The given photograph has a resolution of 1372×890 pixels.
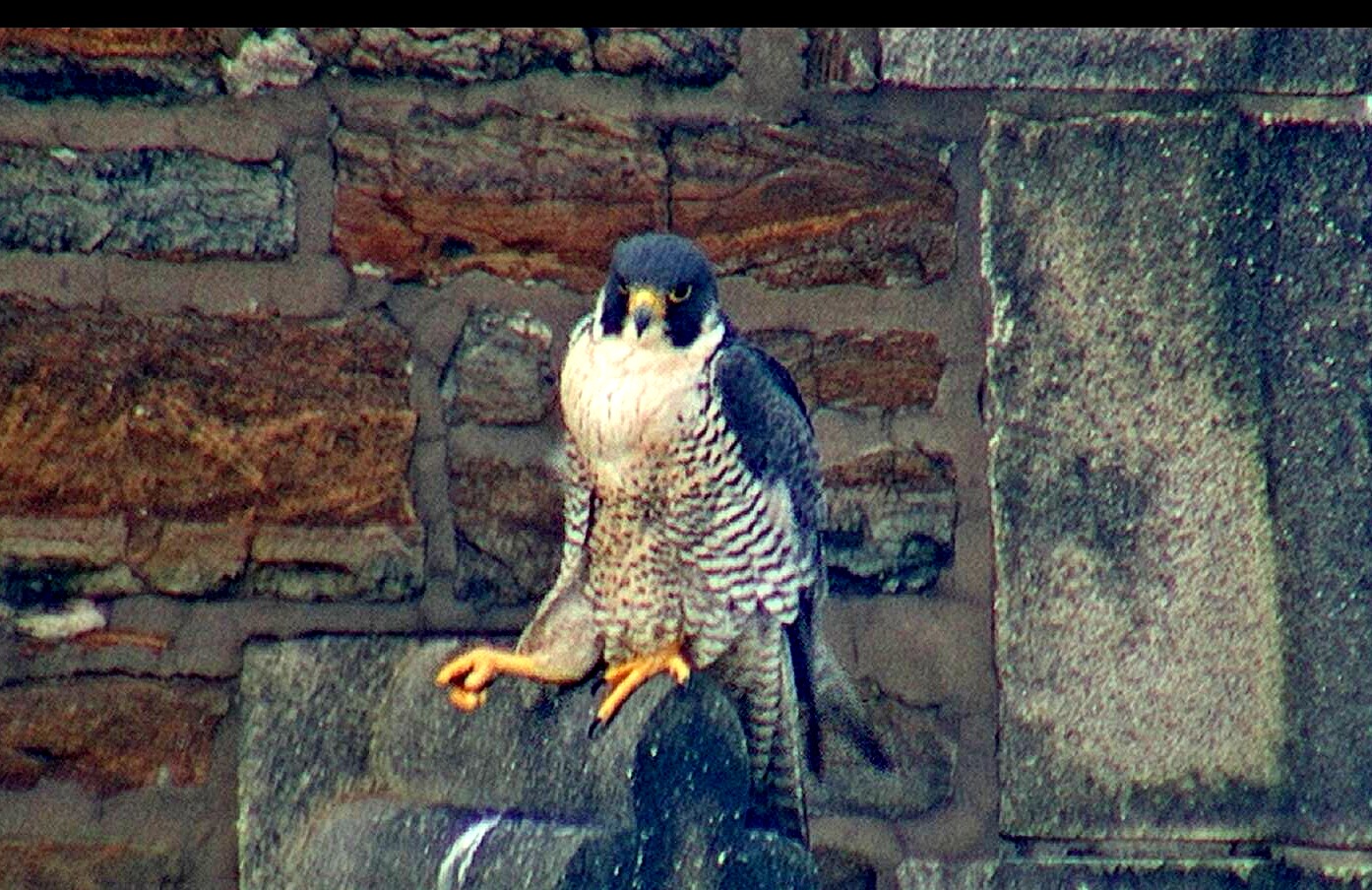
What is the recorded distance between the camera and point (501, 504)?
282 centimetres

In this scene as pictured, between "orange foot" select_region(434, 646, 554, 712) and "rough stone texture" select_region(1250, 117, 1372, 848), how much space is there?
95 cm

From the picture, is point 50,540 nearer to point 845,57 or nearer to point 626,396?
point 626,396

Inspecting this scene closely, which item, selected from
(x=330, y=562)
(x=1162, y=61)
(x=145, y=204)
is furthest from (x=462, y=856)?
(x=1162, y=61)

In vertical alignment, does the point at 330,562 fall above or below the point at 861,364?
below

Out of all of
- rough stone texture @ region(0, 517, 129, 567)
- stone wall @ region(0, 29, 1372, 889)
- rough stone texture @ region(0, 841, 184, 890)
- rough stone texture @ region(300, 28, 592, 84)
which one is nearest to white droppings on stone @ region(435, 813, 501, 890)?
stone wall @ region(0, 29, 1372, 889)

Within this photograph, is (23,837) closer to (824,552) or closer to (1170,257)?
(824,552)

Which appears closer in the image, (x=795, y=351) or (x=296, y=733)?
→ (x=296, y=733)

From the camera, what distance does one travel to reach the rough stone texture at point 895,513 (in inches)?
113

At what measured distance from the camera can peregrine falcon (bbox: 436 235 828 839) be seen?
2682mm

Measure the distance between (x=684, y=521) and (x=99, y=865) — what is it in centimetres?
83

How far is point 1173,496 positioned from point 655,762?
83cm

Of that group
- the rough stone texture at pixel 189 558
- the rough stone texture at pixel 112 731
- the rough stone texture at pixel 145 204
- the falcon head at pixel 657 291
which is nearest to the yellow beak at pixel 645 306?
the falcon head at pixel 657 291

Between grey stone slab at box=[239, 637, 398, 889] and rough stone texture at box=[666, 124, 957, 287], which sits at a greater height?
rough stone texture at box=[666, 124, 957, 287]

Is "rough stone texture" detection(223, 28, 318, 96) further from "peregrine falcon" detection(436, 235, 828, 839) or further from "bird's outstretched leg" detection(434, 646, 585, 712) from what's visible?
"bird's outstretched leg" detection(434, 646, 585, 712)
